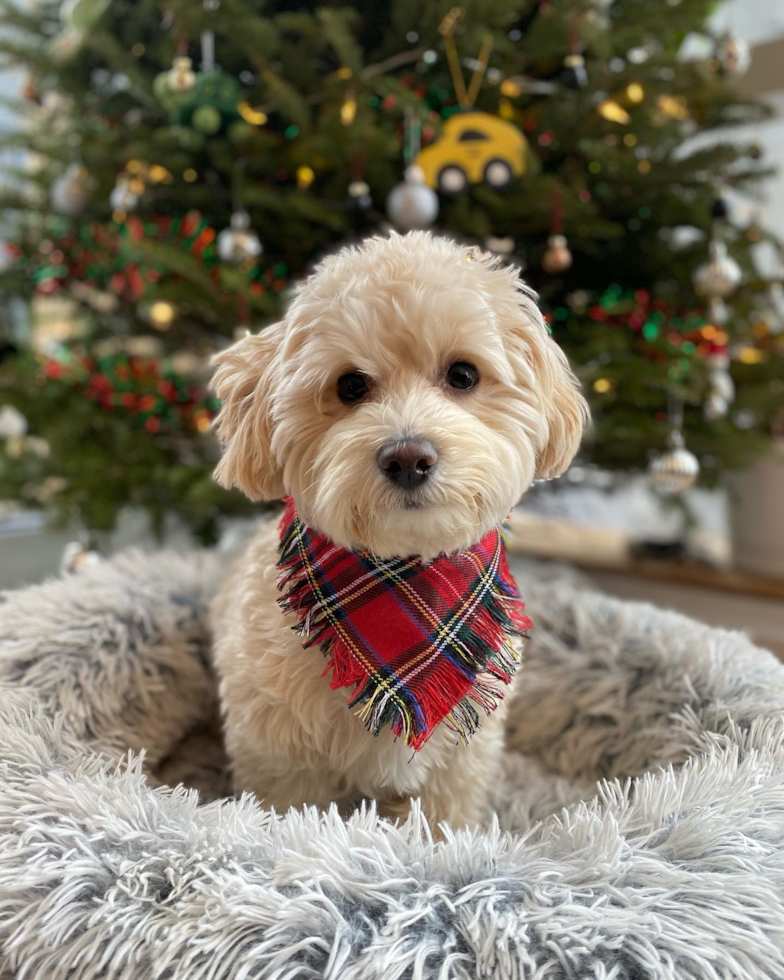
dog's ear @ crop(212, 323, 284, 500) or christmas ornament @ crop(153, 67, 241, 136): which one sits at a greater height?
christmas ornament @ crop(153, 67, 241, 136)

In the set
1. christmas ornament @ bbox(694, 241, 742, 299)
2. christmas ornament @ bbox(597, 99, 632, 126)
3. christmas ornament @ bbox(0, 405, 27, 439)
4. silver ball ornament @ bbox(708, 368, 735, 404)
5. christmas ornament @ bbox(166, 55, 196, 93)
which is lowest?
christmas ornament @ bbox(0, 405, 27, 439)

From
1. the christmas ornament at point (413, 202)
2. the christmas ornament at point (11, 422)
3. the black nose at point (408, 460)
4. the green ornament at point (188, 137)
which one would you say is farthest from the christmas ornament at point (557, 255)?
the christmas ornament at point (11, 422)

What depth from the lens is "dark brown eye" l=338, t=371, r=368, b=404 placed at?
0.90 meters

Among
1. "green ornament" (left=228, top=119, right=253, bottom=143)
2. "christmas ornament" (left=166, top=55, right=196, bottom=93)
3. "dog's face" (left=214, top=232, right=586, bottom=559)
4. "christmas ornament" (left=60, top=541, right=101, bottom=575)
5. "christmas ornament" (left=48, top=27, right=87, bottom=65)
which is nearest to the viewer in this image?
"dog's face" (left=214, top=232, right=586, bottom=559)

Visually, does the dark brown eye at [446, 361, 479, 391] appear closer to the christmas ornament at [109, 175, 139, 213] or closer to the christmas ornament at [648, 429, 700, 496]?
the christmas ornament at [648, 429, 700, 496]

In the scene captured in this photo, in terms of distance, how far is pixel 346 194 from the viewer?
1665 mm

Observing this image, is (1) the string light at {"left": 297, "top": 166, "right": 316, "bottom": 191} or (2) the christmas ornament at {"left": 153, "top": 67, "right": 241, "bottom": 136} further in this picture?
(1) the string light at {"left": 297, "top": 166, "right": 316, "bottom": 191}

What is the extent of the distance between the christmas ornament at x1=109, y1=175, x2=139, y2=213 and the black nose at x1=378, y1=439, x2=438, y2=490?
1.17 m

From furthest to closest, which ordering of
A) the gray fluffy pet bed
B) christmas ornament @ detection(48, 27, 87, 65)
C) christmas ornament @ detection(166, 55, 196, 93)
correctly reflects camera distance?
christmas ornament @ detection(48, 27, 87, 65) < christmas ornament @ detection(166, 55, 196, 93) < the gray fluffy pet bed

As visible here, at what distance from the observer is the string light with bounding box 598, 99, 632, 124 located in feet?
5.43

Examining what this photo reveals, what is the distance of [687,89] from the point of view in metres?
1.79

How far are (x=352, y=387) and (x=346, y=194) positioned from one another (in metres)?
0.92

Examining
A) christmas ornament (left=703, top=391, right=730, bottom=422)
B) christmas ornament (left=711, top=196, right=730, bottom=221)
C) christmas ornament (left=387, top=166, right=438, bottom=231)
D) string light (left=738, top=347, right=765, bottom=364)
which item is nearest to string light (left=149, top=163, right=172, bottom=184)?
christmas ornament (left=387, top=166, right=438, bottom=231)

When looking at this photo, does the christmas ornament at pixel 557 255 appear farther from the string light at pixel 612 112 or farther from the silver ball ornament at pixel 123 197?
the silver ball ornament at pixel 123 197
